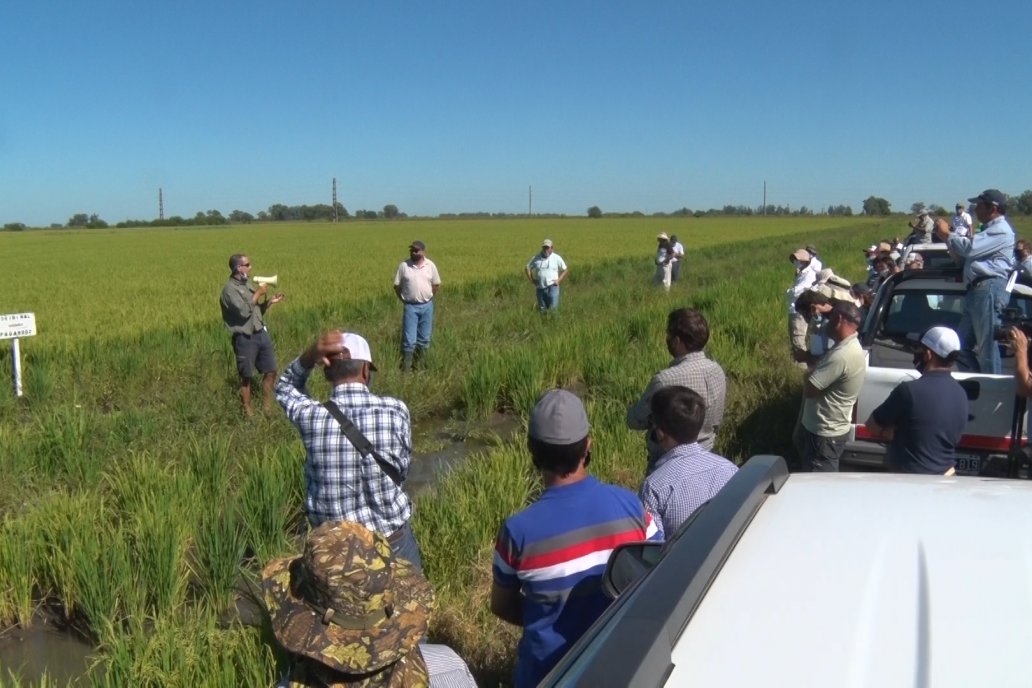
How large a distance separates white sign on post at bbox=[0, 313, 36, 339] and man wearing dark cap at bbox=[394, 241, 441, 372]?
3.93 meters

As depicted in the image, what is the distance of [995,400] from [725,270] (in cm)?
2326

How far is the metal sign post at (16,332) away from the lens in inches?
330

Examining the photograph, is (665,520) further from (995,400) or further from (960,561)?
(995,400)

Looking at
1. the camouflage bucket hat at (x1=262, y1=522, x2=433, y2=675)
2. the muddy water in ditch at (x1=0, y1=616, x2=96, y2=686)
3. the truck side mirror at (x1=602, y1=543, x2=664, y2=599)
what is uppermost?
the truck side mirror at (x1=602, y1=543, x2=664, y2=599)

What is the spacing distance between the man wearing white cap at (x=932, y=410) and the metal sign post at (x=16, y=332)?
7.93 m

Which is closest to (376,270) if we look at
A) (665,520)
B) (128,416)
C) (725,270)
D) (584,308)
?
(725,270)

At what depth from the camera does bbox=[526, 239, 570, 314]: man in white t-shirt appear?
14.0m

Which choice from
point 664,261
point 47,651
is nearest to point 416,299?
point 47,651

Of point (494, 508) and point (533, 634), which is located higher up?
point (533, 634)

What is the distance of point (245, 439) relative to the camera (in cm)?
713

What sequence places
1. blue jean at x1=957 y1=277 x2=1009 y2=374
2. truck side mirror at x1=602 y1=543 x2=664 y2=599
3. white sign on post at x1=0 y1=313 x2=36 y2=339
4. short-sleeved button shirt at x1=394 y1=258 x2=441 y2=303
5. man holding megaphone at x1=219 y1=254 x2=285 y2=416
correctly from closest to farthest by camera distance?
1. truck side mirror at x1=602 y1=543 x2=664 y2=599
2. blue jean at x1=957 y1=277 x2=1009 y2=374
3. man holding megaphone at x1=219 y1=254 x2=285 y2=416
4. white sign on post at x1=0 y1=313 x2=36 y2=339
5. short-sleeved button shirt at x1=394 y1=258 x2=441 y2=303

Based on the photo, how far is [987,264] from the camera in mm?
6168

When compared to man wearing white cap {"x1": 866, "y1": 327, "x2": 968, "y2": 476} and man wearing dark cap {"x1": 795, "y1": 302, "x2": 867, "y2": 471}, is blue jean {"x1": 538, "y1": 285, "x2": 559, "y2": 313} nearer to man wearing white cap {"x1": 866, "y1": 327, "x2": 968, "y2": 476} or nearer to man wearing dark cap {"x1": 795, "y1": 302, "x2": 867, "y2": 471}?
man wearing dark cap {"x1": 795, "y1": 302, "x2": 867, "y2": 471}

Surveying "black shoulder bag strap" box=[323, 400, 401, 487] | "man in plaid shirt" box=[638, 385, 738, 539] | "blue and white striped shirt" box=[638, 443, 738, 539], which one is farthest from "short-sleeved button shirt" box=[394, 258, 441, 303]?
"blue and white striped shirt" box=[638, 443, 738, 539]
